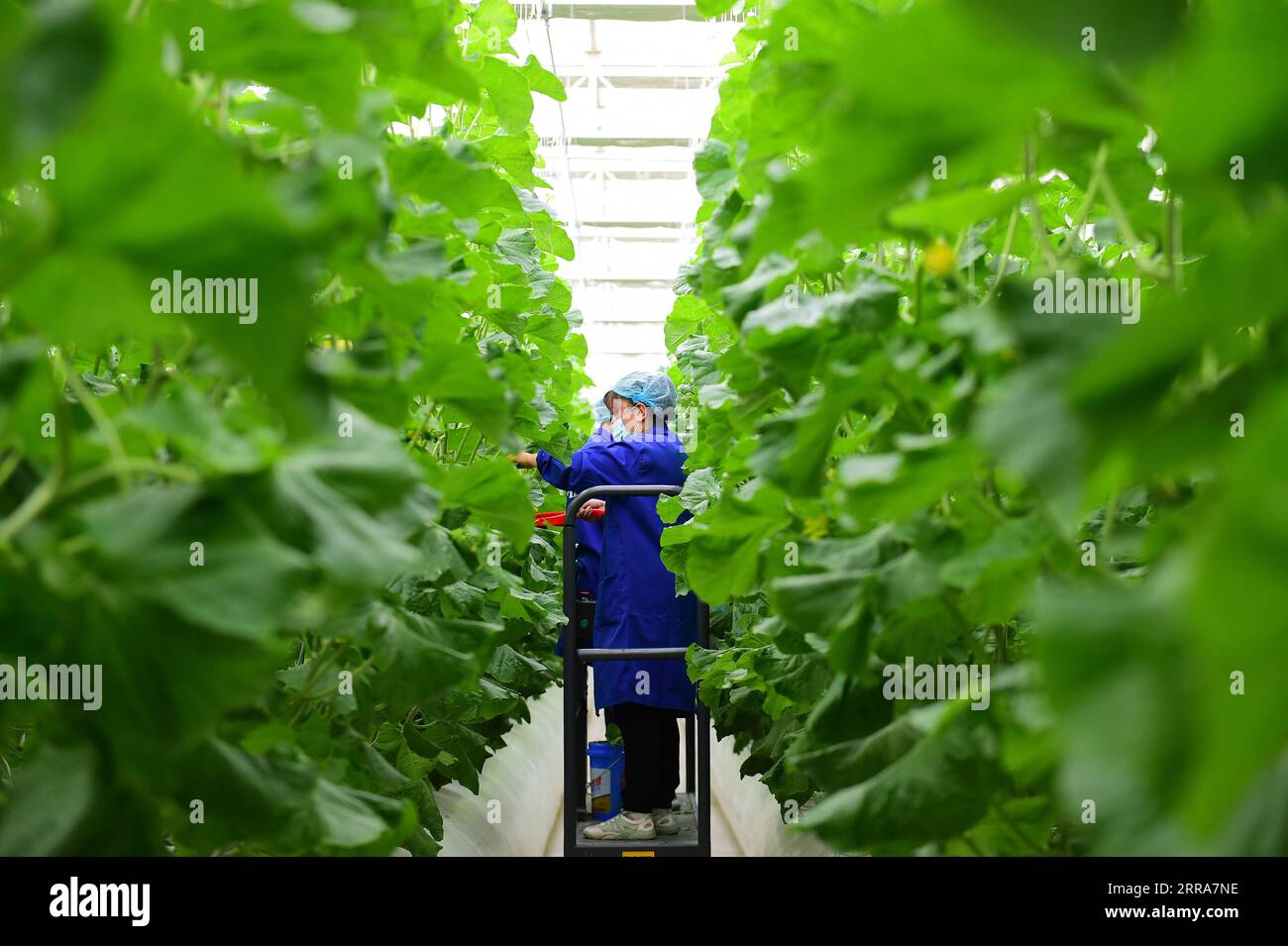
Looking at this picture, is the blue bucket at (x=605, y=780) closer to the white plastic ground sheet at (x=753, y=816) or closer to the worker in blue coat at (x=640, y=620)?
the worker in blue coat at (x=640, y=620)

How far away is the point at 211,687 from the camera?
0.65 m

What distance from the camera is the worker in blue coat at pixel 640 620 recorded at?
3.85 meters

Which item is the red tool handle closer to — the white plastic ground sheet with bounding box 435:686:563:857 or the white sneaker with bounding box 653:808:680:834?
the white plastic ground sheet with bounding box 435:686:563:857

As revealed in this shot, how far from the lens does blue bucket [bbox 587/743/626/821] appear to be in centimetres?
428

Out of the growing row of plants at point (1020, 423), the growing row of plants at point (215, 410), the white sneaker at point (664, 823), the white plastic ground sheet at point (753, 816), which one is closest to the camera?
the growing row of plants at point (1020, 423)

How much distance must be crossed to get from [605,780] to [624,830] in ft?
2.12

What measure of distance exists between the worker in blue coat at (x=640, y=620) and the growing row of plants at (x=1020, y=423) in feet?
6.82

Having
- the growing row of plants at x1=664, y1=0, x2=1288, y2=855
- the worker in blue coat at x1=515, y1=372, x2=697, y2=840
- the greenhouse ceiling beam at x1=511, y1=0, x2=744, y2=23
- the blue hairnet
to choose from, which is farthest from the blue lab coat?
the greenhouse ceiling beam at x1=511, y1=0, x2=744, y2=23

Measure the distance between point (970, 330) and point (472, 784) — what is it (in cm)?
234

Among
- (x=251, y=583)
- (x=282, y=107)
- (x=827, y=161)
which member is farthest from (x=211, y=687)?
(x=282, y=107)

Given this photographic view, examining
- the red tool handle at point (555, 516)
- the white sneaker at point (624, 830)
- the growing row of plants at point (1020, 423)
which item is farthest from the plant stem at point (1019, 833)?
the red tool handle at point (555, 516)

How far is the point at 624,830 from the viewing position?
145 inches
